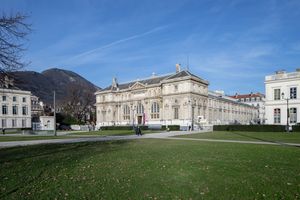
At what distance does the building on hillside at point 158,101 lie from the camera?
213 feet

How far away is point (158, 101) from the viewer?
7294 cm

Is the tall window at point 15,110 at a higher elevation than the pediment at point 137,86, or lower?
lower

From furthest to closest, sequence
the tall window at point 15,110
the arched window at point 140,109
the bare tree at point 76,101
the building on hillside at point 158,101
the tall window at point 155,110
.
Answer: the bare tree at point 76,101, the tall window at point 15,110, the arched window at point 140,109, the tall window at point 155,110, the building on hillside at point 158,101

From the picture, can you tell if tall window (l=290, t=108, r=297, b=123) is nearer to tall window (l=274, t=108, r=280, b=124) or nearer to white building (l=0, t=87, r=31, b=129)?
tall window (l=274, t=108, r=280, b=124)

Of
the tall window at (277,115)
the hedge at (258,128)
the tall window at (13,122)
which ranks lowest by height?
the tall window at (13,122)

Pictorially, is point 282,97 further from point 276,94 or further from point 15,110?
point 15,110

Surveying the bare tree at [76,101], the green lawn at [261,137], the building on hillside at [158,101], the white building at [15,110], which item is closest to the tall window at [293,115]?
the building on hillside at [158,101]

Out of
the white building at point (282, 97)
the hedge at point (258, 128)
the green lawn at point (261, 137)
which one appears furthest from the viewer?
the white building at point (282, 97)

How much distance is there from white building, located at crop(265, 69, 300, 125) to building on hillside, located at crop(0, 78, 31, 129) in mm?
71485

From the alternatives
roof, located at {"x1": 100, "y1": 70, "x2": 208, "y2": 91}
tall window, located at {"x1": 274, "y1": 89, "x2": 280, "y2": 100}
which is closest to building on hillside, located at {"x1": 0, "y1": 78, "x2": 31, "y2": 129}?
roof, located at {"x1": 100, "y1": 70, "x2": 208, "y2": 91}

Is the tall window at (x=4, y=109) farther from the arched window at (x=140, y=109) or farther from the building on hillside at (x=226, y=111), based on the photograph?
the building on hillside at (x=226, y=111)

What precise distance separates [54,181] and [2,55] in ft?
22.5

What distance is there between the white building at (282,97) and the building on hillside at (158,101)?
1555 centimetres

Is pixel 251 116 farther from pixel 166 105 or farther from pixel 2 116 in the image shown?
pixel 2 116
